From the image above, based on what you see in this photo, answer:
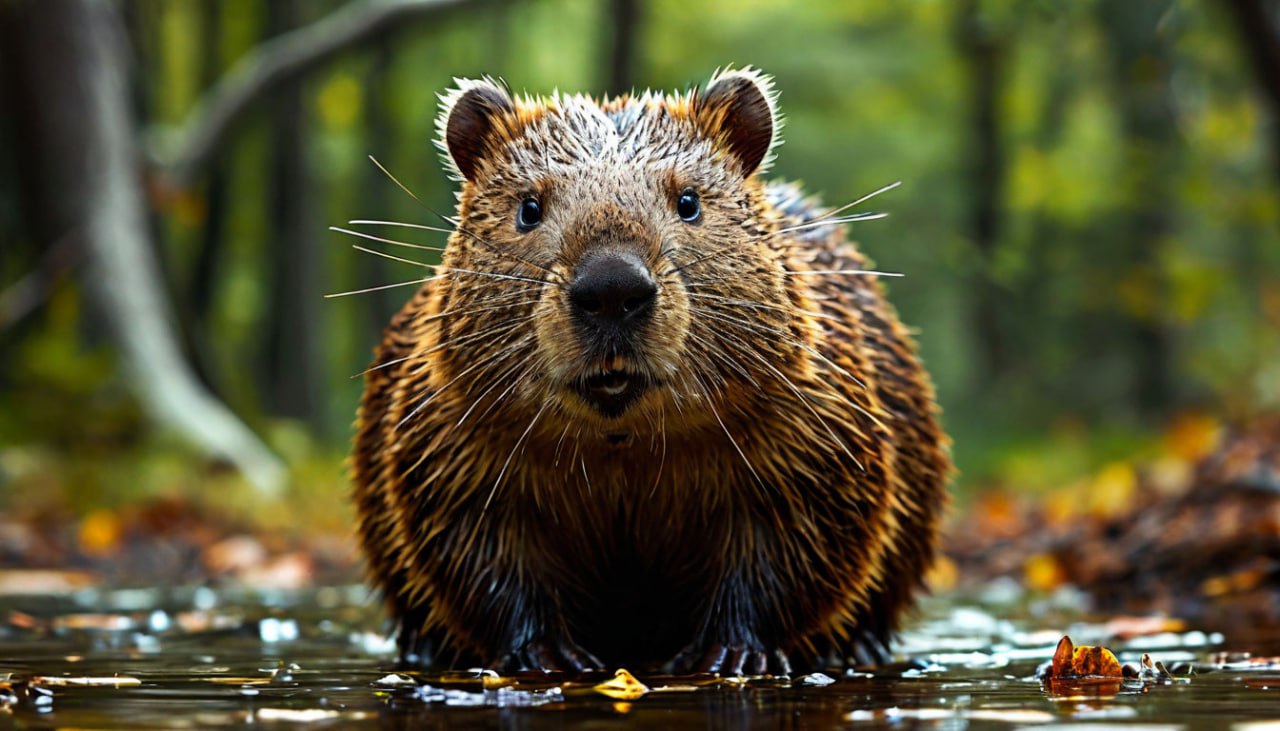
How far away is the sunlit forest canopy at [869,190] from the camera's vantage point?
11.9 meters

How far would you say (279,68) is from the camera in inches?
570

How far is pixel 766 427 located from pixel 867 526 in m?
0.56

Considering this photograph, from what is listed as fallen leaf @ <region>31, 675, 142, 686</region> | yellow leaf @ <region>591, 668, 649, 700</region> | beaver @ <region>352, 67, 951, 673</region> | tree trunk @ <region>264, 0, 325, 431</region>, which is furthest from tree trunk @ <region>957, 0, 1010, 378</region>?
fallen leaf @ <region>31, 675, 142, 686</region>

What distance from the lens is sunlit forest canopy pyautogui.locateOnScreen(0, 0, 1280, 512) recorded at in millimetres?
11852

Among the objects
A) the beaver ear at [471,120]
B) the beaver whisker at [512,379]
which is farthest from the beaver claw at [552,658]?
the beaver ear at [471,120]

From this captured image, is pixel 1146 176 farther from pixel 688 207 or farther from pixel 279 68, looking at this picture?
pixel 688 207

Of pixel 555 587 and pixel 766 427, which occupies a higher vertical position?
pixel 766 427

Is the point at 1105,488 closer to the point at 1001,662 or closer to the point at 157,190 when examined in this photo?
the point at 1001,662

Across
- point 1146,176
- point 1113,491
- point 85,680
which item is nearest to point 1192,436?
point 1113,491

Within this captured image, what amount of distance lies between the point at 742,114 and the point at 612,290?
1339 mm

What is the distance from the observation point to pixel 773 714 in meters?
3.43

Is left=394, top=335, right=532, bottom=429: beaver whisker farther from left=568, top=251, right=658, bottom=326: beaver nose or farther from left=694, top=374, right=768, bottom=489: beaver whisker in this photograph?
left=694, top=374, right=768, bottom=489: beaver whisker

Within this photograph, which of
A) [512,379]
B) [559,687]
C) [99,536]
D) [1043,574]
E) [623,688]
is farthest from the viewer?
[99,536]

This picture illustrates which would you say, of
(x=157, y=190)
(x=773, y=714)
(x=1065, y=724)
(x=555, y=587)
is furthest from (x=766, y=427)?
(x=157, y=190)
